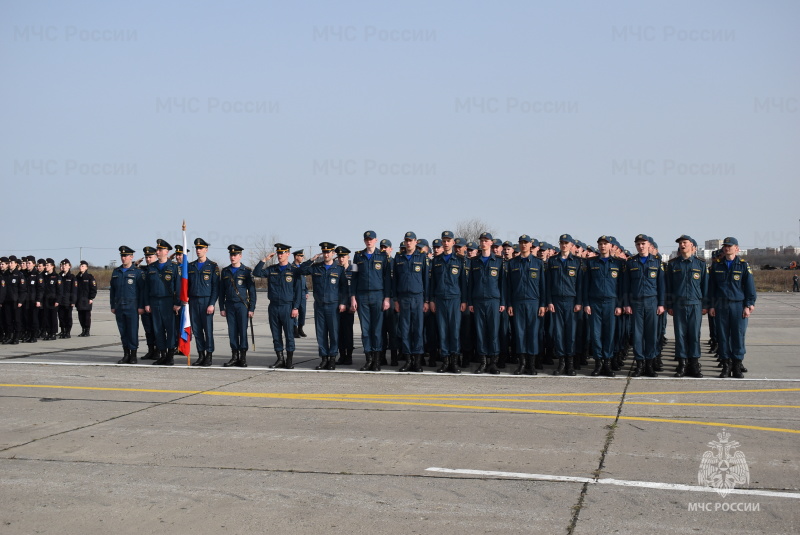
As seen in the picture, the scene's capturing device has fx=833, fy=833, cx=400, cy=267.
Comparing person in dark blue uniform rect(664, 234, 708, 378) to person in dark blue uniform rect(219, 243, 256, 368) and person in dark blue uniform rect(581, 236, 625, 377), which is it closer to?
person in dark blue uniform rect(581, 236, 625, 377)

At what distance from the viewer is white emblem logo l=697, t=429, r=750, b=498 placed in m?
5.96

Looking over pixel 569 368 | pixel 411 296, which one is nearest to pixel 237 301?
pixel 411 296

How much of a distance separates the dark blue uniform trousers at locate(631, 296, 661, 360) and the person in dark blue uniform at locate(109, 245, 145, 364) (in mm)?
8027

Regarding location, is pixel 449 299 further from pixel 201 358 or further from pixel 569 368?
pixel 201 358

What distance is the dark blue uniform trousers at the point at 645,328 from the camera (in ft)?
38.4

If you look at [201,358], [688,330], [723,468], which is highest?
[688,330]

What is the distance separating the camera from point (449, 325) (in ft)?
41.0

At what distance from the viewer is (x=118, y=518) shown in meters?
5.36

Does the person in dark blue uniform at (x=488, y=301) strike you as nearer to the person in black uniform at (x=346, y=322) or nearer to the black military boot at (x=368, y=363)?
the black military boot at (x=368, y=363)

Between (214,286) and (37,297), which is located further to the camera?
(37,297)

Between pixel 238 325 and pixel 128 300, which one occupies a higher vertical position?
pixel 128 300

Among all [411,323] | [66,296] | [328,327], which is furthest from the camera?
[66,296]

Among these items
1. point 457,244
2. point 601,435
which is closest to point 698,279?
point 457,244

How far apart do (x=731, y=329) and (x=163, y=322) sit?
29.2ft
